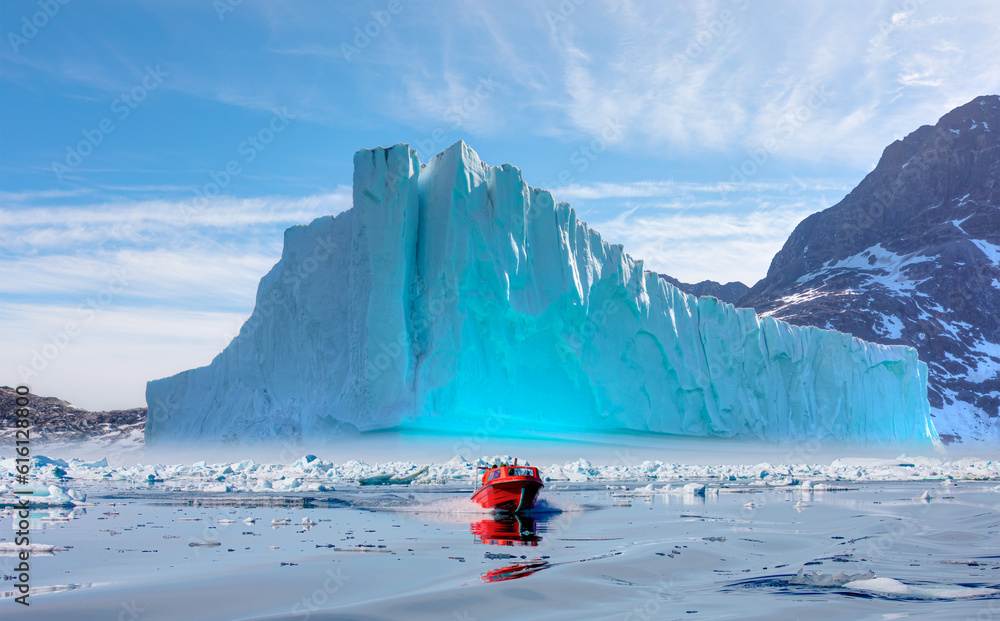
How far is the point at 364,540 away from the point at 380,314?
11.7 m

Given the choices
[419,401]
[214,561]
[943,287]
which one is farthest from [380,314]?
[943,287]

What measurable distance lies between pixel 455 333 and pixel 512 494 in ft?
28.9

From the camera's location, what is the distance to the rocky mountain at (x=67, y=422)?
38.2m

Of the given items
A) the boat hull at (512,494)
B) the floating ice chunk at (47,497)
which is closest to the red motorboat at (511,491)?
the boat hull at (512,494)

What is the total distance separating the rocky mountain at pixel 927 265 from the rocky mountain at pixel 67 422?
45.8 metres

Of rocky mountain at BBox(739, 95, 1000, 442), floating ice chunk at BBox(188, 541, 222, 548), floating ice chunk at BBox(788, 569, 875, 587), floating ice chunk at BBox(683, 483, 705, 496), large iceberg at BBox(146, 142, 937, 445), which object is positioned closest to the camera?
floating ice chunk at BBox(788, 569, 875, 587)

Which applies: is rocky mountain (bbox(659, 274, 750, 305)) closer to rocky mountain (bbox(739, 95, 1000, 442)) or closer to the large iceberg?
rocky mountain (bbox(739, 95, 1000, 442))

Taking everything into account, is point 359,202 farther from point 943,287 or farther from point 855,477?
point 943,287

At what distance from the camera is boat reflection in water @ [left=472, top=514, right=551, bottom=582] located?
510 cm

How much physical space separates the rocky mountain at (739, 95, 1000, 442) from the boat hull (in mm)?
42450

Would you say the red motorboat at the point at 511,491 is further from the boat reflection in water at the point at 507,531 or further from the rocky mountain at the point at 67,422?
the rocky mountain at the point at 67,422

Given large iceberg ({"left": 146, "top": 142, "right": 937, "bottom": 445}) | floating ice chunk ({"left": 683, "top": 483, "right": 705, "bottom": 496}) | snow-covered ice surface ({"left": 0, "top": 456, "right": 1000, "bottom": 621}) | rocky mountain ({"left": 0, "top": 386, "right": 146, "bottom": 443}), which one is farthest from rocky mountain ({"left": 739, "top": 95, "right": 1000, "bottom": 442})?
rocky mountain ({"left": 0, "top": 386, "right": 146, "bottom": 443})

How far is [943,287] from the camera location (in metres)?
57.3

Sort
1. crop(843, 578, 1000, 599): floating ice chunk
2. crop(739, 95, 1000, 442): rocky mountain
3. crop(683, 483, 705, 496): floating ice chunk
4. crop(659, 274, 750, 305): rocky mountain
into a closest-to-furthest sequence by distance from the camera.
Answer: crop(843, 578, 1000, 599): floating ice chunk < crop(683, 483, 705, 496): floating ice chunk < crop(739, 95, 1000, 442): rocky mountain < crop(659, 274, 750, 305): rocky mountain
